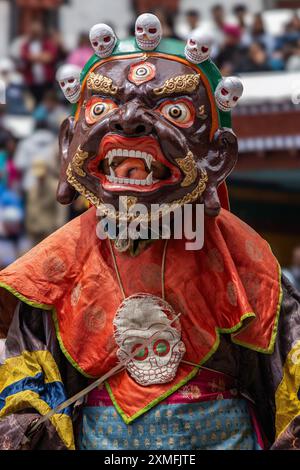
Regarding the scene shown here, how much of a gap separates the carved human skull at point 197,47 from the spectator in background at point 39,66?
35.9 ft

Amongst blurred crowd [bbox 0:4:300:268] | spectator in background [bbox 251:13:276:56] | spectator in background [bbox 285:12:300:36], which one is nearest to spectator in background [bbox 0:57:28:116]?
blurred crowd [bbox 0:4:300:268]

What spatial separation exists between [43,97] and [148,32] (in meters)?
10.8

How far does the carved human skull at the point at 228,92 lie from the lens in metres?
6.77

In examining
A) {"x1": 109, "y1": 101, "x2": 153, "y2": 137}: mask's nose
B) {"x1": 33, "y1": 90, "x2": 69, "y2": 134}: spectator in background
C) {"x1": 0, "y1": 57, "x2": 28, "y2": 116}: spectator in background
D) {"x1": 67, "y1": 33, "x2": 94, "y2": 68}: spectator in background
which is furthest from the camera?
{"x1": 0, "y1": 57, "x2": 28, "y2": 116}: spectator in background

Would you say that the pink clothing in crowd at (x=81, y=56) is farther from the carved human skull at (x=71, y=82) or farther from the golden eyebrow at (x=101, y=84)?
the golden eyebrow at (x=101, y=84)

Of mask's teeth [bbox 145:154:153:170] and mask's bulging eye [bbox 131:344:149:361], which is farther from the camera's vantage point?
mask's bulging eye [bbox 131:344:149:361]

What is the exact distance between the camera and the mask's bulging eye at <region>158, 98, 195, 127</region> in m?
6.70

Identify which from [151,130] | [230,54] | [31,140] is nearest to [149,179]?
[151,130]

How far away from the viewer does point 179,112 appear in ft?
22.0

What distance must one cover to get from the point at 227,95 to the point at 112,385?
52.5 inches

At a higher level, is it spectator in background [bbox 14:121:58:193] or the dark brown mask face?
the dark brown mask face

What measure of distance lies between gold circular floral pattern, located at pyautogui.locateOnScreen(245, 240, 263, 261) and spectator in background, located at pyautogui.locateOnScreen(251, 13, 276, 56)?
9625 mm

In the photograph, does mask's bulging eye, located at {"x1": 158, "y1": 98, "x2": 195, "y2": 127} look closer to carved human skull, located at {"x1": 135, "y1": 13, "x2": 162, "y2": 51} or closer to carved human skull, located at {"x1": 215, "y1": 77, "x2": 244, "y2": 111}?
carved human skull, located at {"x1": 215, "y1": 77, "x2": 244, "y2": 111}

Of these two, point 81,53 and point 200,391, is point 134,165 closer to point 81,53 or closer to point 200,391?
point 200,391
